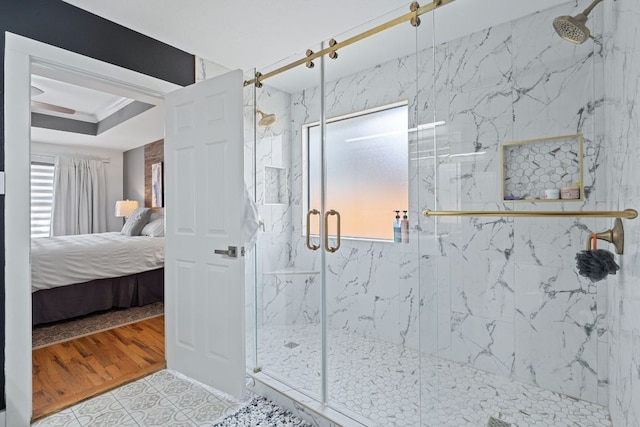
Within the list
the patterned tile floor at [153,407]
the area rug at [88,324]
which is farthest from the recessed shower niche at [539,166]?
the area rug at [88,324]

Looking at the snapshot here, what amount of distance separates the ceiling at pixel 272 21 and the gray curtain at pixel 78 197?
17.4 ft

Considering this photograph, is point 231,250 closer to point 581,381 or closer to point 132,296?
point 581,381

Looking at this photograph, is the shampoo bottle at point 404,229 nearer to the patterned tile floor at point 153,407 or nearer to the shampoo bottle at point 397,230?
the shampoo bottle at point 397,230

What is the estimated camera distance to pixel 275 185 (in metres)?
2.69

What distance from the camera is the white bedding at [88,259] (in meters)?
3.40

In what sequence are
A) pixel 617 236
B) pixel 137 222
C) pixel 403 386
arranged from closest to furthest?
pixel 617 236, pixel 403 386, pixel 137 222

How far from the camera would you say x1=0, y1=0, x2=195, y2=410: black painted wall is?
1870 mm

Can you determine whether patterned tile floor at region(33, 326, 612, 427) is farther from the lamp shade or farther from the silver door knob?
the lamp shade

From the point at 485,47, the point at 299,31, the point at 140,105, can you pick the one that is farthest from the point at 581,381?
the point at 140,105

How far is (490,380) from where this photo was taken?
5.97ft

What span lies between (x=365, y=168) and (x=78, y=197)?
6455 millimetres

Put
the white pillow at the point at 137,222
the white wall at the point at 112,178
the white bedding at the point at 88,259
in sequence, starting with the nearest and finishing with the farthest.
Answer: the white bedding at the point at 88,259 < the white pillow at the point at 137,222 < the white wall at the point at 112,178

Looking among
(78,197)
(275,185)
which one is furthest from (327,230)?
(78,197)

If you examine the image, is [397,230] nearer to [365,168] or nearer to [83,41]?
[365,168]
